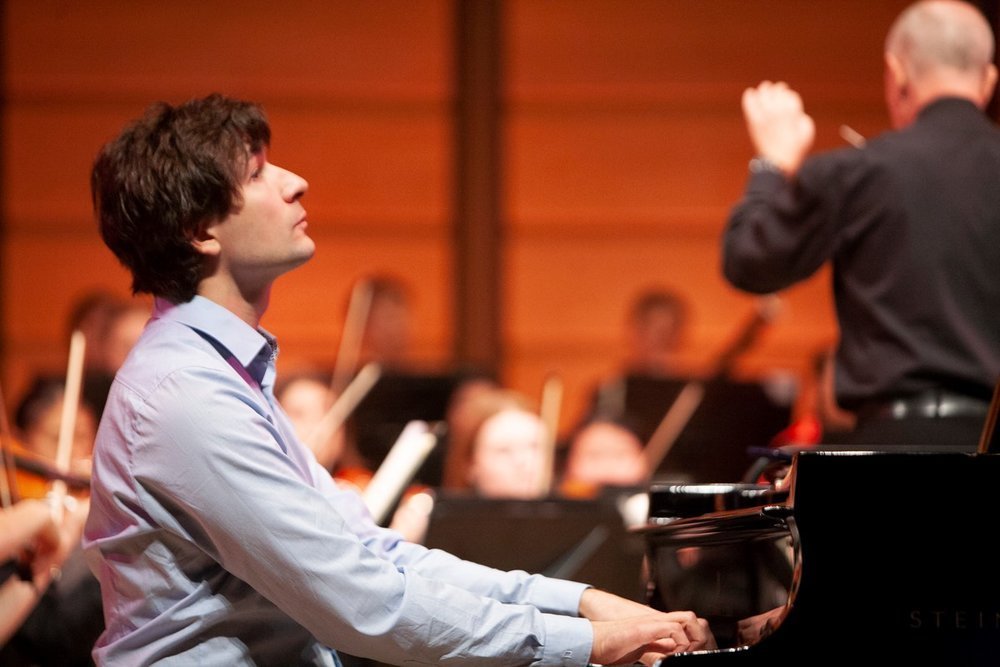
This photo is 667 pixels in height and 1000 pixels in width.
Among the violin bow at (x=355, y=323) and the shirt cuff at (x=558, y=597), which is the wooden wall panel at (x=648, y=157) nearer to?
the violin bow at (x=355, y=323)

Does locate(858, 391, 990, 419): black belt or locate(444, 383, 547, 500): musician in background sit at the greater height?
locate(858, 391, 990, 419): black belt

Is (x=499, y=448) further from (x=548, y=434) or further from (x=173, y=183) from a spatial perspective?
(x=173, y=183)

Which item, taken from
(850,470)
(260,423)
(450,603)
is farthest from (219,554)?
(850,470)

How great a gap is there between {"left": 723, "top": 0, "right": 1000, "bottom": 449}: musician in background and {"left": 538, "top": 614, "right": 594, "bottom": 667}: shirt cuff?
834 millimetres

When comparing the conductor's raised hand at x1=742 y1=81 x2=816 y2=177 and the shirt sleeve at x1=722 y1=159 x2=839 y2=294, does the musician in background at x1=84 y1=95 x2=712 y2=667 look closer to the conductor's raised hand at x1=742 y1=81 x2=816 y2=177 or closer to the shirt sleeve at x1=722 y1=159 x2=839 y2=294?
the shirt sleeve at x1=722 y1=159 x2=839 y2=294

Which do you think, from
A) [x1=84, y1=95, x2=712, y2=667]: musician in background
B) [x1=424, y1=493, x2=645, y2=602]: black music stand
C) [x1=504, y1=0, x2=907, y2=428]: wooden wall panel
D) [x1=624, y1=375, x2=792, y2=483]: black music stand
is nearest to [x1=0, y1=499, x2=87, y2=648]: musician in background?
[x1=84, y1=95, x2=712, y2=667]: musician in background

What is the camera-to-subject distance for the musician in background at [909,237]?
2088mm

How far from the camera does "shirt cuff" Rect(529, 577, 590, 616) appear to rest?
1.63m

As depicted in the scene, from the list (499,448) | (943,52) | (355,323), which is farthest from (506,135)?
(943,52)

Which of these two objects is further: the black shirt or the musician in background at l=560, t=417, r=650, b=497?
the musician in background at l=560, t=417, r=650, b=497

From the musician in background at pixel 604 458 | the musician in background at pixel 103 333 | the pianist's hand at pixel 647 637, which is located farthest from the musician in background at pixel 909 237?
the musician in background at pixel 103 333

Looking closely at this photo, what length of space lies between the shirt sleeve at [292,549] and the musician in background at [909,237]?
2.96ft

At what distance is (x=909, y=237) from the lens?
213 cm

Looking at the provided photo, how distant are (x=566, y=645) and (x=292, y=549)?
326 mm
